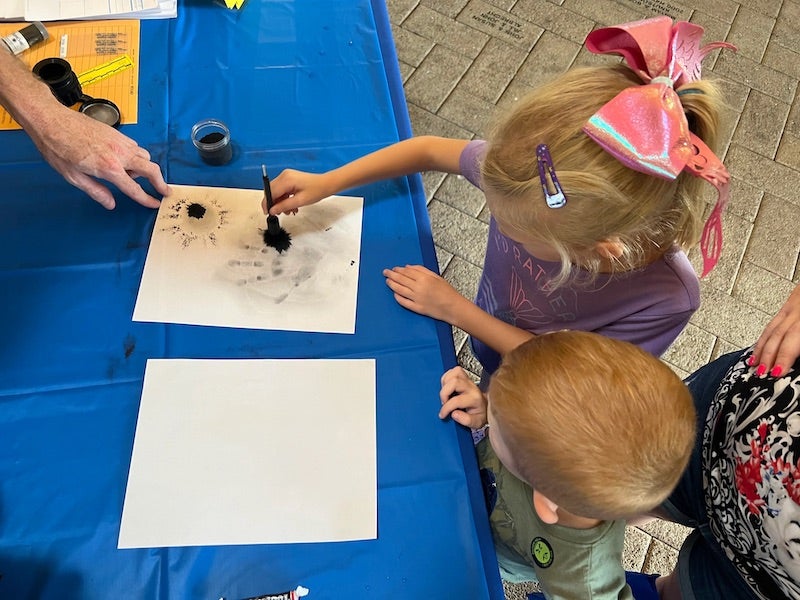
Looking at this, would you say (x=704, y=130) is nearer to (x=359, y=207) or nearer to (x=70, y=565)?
(x=359, y=207)

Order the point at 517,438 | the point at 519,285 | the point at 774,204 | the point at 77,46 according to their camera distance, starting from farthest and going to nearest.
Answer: the point at 774,204 < the point at 77,46 < the point at 519,285 < the point at 517,438

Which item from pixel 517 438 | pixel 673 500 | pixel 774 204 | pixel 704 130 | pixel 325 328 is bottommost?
pixel 774 204

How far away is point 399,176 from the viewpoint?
1.06 metres

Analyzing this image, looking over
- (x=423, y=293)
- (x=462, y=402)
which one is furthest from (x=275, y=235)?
(x=462, y=402)

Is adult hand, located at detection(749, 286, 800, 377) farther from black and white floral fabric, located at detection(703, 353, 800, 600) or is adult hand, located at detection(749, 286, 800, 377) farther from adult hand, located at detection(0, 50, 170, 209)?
adult hand, located at detection(0, 50, 170, 209)

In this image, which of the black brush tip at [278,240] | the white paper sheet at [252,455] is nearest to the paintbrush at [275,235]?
the black brush tip at [278,240]

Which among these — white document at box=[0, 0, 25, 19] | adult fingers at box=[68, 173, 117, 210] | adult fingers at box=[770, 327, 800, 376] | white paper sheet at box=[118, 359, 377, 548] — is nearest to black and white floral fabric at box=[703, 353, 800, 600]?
adult fingers at box=[770, 327, 800, 376]

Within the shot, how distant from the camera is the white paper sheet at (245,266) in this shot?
896 millimetres

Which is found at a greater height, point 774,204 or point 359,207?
point 359,207

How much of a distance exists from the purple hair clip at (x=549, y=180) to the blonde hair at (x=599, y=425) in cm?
17

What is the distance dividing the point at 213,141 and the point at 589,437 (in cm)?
79

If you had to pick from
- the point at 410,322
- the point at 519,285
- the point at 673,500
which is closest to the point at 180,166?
the point at 410,322

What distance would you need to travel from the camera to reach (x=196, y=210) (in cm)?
99

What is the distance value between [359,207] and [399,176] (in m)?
0.10
